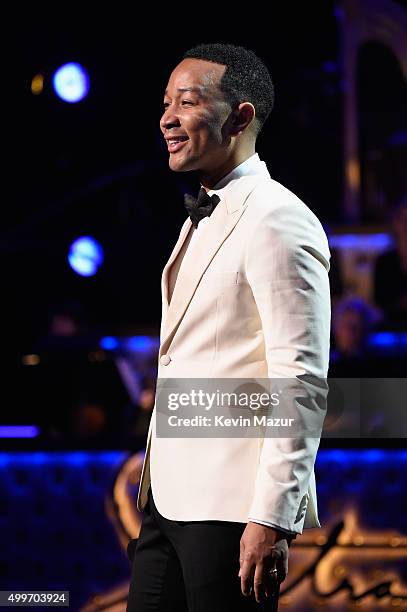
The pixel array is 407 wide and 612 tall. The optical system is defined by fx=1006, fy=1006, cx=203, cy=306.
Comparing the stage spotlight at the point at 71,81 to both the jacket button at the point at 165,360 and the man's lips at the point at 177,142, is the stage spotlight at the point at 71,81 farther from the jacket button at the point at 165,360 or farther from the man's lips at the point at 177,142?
the jacket button at the point at 165,360

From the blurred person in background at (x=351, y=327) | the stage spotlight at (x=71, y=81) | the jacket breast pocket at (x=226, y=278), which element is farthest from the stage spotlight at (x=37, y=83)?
the jacket breast pocket at (x=226, y=278)

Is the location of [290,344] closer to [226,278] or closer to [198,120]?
[226,278]

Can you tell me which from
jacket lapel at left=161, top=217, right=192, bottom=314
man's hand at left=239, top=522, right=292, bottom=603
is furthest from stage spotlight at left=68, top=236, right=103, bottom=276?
man's hand at left=239, top=522, right=292, bottom=603

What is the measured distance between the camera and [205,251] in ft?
6.60

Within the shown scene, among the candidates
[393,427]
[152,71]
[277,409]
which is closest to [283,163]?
[152,71]

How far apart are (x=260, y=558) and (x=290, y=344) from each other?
38 centimetres

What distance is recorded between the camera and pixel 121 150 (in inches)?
269

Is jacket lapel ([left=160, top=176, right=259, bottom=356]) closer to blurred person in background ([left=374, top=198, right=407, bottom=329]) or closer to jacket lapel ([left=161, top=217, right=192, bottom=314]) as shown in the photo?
jacket lapel ([left=161, top=217, right=192, bottom=314])

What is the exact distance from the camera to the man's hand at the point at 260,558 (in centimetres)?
176

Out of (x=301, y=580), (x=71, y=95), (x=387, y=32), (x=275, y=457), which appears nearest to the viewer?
(x=275, y=457)

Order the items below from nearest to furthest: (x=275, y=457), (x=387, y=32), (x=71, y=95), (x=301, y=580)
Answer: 1. (x=275, y=457)
2. (x=301, y=580)
3. (x=71, y=95)
4. (x=387, y=32)

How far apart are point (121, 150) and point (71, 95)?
69cm

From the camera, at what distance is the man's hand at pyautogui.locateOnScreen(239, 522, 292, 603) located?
69.2 inches

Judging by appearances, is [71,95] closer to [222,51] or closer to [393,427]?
[393,427]
